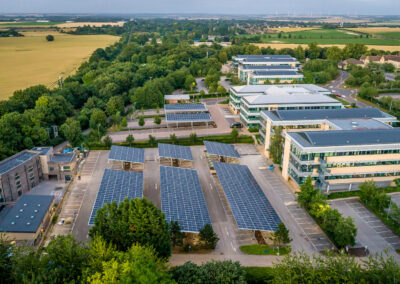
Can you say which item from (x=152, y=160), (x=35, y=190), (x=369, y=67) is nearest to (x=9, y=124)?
(x=35, y=190)

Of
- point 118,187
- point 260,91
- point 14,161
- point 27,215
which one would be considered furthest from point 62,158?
point 260,91

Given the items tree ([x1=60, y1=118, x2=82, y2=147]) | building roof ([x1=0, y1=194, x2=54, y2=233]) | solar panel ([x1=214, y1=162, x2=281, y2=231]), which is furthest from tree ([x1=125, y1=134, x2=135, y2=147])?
building roof ([x1=0, y1=194, x2=54, y2=233])

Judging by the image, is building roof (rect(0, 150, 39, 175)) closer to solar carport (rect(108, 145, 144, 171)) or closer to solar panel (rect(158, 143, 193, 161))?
solar carport (rect(108, 145, 144, 171))

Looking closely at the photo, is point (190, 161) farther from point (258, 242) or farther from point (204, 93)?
point (204, 93)

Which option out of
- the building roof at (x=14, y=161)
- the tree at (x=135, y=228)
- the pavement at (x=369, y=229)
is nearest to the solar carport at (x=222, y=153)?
the pavement at (x=369, y=229)

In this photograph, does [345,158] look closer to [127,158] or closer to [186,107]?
[127,158]

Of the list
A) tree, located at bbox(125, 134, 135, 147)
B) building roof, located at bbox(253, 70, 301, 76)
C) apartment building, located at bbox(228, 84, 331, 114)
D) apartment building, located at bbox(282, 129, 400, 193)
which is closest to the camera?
apartment building, located at bbox(282, 129, 400, 193)
